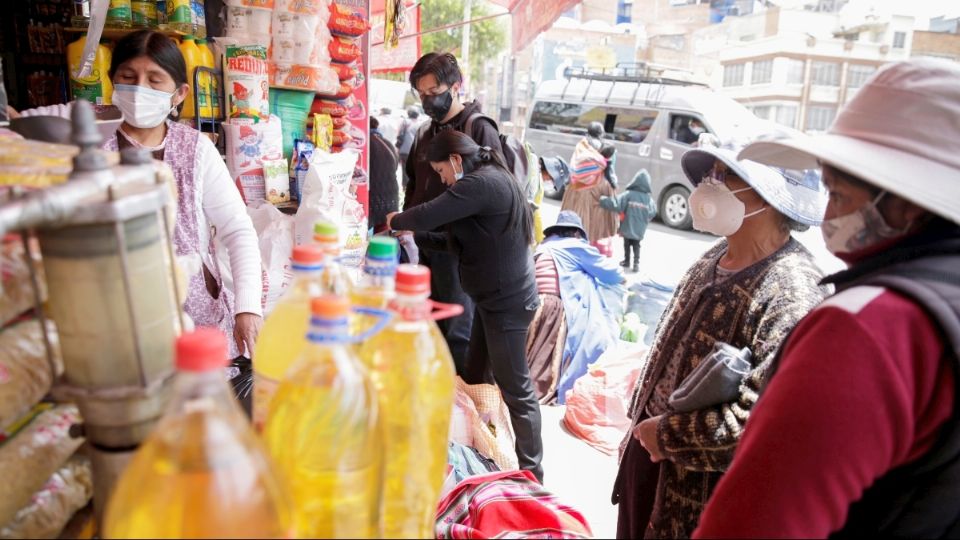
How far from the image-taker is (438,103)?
4039 mm

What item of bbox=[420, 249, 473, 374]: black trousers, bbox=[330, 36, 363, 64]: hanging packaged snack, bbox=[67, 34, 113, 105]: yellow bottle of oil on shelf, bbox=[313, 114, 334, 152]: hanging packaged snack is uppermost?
bbox=[330, 36, 363, 64]: hanging packaged snack

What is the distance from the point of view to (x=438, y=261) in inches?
162

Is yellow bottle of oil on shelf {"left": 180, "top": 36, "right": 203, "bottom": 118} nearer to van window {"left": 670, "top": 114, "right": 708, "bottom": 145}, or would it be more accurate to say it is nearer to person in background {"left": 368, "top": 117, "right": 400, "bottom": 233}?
person in background {"left": 368, "top": 117, "right": 400, "bottom": 233}

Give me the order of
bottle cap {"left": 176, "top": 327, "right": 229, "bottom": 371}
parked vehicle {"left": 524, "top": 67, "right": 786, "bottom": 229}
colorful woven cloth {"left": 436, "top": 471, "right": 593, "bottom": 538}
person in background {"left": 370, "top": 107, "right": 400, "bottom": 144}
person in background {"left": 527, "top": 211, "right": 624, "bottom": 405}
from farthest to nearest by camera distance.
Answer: person in background {"left": 370, "top": 107, "right": 400, "bottom": 144} < parked vehicle {"left": 524, "top": 67, "right": 786, "bottom": 229} < person in background {"left": 527, "top": 211, "right": 624, "bottom": 405} < colorful woven cloth {"left": 436, "top": 471, "right": 593, "bottom": 538} < bottle cap {"left": 176, "top": 327, "right": 229, "bottom": 371}

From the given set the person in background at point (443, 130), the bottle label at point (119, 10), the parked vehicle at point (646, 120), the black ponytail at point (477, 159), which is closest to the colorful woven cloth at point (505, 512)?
the black ponytail at point (477, 159)

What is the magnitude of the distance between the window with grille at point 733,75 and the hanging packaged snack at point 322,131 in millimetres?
25661

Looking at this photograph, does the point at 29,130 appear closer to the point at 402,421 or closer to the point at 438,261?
the point at 402,421

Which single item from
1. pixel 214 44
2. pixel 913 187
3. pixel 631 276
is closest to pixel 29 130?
pixel 913 187

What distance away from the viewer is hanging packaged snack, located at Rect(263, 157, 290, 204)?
2.97 meters

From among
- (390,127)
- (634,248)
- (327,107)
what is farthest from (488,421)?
(390,127)

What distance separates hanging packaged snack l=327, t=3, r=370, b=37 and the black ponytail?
81cm

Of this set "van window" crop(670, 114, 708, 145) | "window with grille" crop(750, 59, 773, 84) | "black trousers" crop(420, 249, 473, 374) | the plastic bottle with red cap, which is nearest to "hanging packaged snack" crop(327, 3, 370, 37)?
"black trousers" crop(420, 249, 473, 374)

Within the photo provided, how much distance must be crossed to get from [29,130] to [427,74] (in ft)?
10.3

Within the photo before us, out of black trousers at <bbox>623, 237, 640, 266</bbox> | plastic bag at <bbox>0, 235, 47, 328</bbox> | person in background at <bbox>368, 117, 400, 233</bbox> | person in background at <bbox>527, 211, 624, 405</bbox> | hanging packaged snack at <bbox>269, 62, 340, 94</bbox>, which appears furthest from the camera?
black trousers at <bbox>623, 237, 640, 266</bbox>
